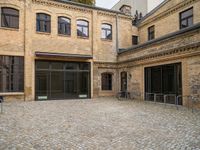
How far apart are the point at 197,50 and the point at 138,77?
20.2 ft

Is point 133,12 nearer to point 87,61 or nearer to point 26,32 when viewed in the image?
point 87,61

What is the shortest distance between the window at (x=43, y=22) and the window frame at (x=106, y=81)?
679 cm

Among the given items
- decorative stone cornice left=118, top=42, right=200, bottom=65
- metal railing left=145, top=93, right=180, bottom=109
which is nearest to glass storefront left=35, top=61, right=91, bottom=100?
decorative stone cornice left=118, top=42, right=200, bottom=65

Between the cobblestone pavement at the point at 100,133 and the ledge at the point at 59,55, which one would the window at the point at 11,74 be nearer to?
the ledge at the point at 59,55

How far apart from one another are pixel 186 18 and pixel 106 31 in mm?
7416

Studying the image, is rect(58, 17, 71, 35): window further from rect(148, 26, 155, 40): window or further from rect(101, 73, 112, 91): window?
rect(148, 26, 155, 40): window

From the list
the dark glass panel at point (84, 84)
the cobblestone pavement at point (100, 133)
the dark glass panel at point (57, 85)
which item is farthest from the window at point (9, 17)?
the cobblestone pavement at point (100, 133)

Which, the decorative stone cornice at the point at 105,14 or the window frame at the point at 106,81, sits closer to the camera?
the decorative stone cornice at the point at 105,14

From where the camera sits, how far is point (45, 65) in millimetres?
16875

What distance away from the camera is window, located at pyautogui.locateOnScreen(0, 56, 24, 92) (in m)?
15.2

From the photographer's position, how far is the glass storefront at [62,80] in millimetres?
16688

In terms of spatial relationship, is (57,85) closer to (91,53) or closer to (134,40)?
(91,53)

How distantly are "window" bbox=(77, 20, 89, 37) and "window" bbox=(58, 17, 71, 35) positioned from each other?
991mm

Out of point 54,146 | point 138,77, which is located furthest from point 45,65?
point 54,146
